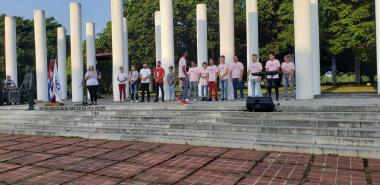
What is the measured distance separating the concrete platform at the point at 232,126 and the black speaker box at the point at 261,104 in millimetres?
232

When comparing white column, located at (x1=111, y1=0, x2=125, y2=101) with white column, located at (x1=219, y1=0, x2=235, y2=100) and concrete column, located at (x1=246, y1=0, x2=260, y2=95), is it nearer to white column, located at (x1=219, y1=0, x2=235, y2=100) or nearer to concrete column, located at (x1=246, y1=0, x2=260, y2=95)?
white column, located at (x1=219, y1=0, x2=235, y2=100)

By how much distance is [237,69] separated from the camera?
46.6 feet

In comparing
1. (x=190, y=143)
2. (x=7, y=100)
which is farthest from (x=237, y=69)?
(x=7, y=100)

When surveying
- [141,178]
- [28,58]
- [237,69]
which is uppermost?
[28,58]

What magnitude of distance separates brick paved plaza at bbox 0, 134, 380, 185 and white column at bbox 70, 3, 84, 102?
462 inches

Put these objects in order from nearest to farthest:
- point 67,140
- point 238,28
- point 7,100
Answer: point 67,140
point 7,100
point 238,28

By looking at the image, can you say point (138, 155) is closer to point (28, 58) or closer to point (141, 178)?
point (141, 178)

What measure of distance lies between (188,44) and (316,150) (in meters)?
29.2

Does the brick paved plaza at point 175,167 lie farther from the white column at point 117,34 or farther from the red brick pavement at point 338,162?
the white column at point 117,34

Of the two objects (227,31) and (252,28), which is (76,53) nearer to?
(227,31)

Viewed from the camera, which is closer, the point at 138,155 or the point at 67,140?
the point at 138,155

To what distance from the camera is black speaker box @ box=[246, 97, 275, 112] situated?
975cm

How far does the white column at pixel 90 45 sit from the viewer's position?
2064 cm

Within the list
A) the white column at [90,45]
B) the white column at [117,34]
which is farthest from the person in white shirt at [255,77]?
the white column at [90,45]
